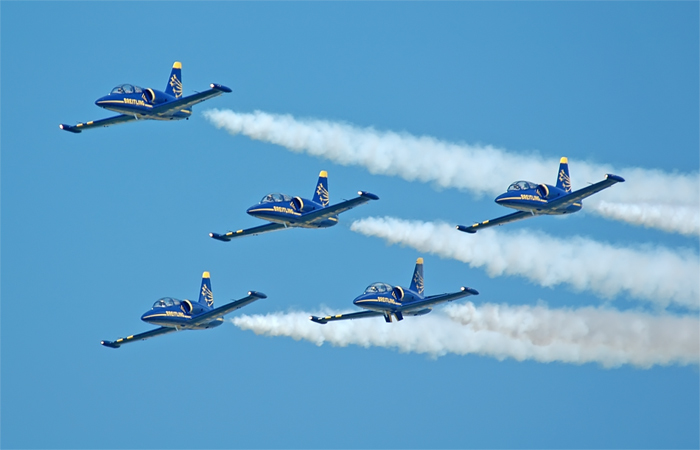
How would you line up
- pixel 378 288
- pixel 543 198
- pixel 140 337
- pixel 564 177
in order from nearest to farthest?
1. pixel 378 288
2. pixel 543 198
3. pixel 564 177
4. pixel 140 337

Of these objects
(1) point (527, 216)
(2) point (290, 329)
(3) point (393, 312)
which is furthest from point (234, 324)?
(1) point (527, 216)

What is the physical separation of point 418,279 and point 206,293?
1316cm

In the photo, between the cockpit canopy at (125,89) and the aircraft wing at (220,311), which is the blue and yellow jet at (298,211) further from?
the cockpit canopy at (125,89)

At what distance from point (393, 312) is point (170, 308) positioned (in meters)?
13.3

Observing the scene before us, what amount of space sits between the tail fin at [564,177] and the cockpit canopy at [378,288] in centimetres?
1212

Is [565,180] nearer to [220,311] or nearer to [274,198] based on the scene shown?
[274,198]

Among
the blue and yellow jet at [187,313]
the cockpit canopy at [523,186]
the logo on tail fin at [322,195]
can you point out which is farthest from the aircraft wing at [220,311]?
the cockpit canopy at [523,186]

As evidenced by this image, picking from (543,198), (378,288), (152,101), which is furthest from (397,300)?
(152,101)

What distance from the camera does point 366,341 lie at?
123 metres

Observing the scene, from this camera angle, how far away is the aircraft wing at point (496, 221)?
118m

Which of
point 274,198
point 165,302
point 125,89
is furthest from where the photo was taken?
point 274,198

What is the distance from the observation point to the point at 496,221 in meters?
119

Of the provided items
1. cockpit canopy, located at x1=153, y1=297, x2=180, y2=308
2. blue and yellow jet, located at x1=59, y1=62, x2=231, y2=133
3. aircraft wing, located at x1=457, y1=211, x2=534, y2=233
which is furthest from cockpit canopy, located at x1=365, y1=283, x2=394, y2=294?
blue and yellow jet, located at x1=59, y1=62, x2=231, y2=133

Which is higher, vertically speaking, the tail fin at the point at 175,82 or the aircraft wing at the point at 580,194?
the tail fin at the point at 175,82
